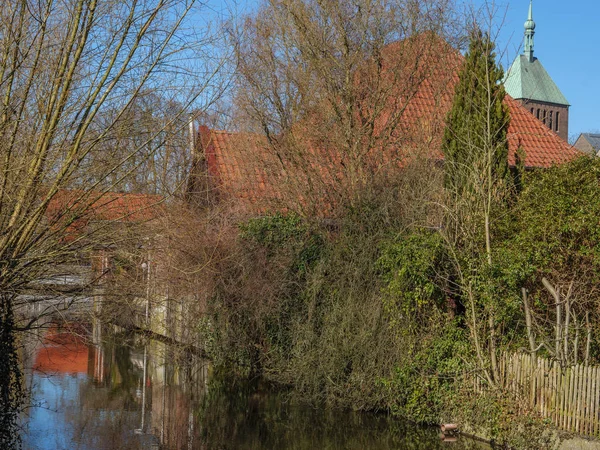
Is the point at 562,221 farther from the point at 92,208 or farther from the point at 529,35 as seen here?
the point at 529,35

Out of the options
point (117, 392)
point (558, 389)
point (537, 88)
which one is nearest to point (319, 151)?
point (117, 392)

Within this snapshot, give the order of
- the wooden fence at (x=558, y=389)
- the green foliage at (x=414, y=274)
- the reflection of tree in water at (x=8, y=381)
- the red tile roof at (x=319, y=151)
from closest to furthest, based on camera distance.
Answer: the reflection of tree in water at (x=8, y=381), the wooden fence at (x=558, y=389), the green foliage at (x=414, y=274), the red tile roof at (x=319, y=151)

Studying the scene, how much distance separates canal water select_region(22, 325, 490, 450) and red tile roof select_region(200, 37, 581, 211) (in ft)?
14.7

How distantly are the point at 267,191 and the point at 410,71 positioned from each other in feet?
15.1

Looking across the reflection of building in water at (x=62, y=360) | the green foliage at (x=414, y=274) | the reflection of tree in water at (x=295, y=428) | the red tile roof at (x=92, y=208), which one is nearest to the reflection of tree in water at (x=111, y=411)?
the reflection of building in water at (x=62, y=360)

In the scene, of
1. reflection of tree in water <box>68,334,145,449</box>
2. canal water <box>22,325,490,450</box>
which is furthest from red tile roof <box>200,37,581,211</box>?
reflection of tree in water <box>68,334,145,449</box>

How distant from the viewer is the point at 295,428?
44.8ft

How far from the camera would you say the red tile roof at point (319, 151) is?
19.5 metres

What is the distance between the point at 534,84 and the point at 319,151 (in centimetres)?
7545

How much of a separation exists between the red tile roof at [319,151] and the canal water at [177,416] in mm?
4474

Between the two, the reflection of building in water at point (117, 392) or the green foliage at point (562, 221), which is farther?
the green foliage at point (562, 221)

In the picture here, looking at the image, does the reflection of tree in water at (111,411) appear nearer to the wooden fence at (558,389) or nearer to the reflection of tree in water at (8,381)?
the reflection of tree in water at (8,381)

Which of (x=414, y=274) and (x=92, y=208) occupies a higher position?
(x=92, y=208)

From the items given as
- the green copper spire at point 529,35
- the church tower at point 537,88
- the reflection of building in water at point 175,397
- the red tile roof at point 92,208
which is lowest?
the reflection of building in water at point 175,397
